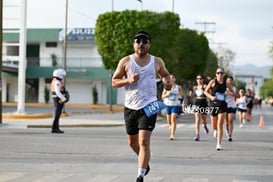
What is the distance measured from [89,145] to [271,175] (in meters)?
5.33

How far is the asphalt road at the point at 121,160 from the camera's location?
8.39 m

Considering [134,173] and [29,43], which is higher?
[29,43]

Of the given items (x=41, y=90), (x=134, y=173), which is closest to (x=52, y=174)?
(x=134, y=173)

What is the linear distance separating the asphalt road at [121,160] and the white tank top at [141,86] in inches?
52.1

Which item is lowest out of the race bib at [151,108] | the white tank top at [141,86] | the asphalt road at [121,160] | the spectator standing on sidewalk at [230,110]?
the asphalt road at [121,160]

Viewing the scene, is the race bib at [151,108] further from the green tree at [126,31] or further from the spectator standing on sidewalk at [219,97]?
the green tree at [126,31]

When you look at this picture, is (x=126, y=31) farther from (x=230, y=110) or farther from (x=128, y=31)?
(x=230, y=110)

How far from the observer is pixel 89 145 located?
42.5 feet

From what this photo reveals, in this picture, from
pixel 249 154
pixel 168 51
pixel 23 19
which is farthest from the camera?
pixel 168 51

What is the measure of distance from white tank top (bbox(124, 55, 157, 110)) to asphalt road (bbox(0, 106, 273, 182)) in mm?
1324

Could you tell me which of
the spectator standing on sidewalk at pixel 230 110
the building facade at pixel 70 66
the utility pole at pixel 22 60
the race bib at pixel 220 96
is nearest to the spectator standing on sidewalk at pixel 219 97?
the race bib at pixel 220 96

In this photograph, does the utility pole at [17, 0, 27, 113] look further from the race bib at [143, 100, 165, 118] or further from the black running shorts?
the race bib at [143, 100, 165, 118]

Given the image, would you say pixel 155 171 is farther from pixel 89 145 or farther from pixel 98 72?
pixel 98 72

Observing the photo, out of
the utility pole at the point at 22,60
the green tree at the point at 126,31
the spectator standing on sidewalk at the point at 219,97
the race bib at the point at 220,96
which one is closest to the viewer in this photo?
the spectator standing on sidewalk at the point at 219,97
